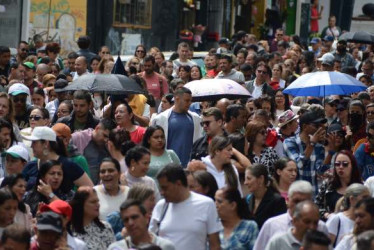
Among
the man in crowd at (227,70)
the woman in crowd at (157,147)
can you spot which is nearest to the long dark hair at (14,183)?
the woman in crowd at (157,147)

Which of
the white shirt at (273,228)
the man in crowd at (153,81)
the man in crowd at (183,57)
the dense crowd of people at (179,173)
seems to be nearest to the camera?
the dense crowd of people at (179,173)

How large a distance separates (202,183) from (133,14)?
85.2 ft

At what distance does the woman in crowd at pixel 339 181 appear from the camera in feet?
41.9

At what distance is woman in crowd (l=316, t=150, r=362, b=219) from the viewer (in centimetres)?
1277

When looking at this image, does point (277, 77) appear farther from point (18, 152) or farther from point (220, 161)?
point (18, 152)

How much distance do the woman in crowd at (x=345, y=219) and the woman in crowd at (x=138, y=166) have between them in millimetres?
1878

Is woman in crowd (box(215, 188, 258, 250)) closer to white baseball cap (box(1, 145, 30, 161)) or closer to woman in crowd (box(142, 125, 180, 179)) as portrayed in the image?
white baseball cap (box(1, 145, 30, 161))

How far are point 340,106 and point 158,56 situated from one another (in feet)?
22.1

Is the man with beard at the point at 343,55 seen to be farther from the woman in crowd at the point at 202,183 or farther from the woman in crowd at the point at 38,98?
the woman in crowd at the point at 202,183

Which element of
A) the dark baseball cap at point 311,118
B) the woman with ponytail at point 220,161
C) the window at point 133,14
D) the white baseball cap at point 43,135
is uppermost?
the white baseball cap at point 43,135

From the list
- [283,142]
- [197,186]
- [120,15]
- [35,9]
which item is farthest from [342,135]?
[120,15]

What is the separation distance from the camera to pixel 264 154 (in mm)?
14695

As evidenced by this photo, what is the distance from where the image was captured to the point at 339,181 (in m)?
12.9

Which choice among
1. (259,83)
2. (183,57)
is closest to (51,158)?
(259,83)
